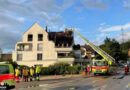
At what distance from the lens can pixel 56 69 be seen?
111 feet

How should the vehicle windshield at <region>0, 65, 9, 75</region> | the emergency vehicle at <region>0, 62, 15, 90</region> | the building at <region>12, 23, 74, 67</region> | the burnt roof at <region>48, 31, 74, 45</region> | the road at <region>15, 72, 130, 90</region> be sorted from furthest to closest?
1. the burnt roof at <region>48, 31, 74, 45</region>
2. the building at <region>12, 23, 74, 67</region>
3. the road at <region>15, 72, 130, 90</region>
4. the vehicle windshield at <region>0, 65, 9, 75</region>
5. the emergency vehicle at <region>0, 62, 15, 90</region>

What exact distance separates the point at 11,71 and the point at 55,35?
47.6 meters

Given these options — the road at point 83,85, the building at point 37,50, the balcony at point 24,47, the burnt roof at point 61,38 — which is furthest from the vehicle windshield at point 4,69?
the burnt roof at point 61,38

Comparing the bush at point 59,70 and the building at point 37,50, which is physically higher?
the building at point 37,50

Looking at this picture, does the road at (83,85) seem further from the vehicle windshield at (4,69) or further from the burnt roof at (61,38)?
the burnt roof at (61,38)

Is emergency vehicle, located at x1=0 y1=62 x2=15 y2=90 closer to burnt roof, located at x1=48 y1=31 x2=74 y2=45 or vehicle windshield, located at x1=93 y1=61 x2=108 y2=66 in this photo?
vehicle windshield, located at x1=93 y1=61 x2=108 y2=66

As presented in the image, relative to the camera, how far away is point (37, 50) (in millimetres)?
51531

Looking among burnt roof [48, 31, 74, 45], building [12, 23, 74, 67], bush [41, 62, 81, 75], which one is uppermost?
burnt roof [48, 31, 74, 45]

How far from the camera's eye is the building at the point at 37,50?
50.5 meters

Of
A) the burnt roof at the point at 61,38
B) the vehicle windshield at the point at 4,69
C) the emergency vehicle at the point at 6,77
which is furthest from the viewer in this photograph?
the burnt roof at the point at 61,38

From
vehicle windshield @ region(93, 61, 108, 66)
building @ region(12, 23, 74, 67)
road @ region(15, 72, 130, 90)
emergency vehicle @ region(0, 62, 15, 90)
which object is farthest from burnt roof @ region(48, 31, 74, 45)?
emergency vehicle @ region(0, 62, 15, 90)

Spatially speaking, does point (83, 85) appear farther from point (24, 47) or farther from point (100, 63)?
point (24, 47)

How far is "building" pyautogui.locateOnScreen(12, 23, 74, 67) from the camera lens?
50.5m

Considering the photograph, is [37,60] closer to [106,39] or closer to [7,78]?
[7,78]
